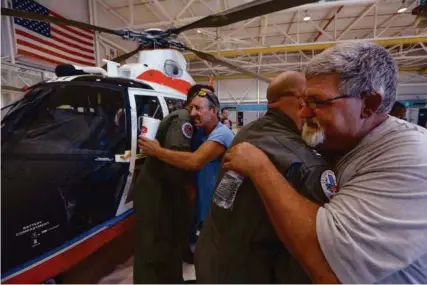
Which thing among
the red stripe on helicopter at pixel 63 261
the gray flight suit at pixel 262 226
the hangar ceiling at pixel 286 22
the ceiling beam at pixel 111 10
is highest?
the ceiling beam at pixel 111 10

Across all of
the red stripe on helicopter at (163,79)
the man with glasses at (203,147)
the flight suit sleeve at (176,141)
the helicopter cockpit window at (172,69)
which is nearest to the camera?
the man with glasses at (203,147)

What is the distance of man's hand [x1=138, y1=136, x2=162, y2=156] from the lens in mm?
1998

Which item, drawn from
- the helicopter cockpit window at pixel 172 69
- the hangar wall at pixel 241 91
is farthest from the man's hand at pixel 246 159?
the hangar wall at pixel 241 91

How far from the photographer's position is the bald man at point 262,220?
852 mm

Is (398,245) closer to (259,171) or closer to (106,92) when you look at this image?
(259,171)

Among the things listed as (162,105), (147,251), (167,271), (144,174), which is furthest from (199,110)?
(167,271)

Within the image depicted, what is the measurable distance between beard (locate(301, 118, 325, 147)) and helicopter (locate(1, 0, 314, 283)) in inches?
50.5

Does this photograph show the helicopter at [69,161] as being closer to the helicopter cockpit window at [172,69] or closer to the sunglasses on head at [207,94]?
the sunglasses on head at [207,94]

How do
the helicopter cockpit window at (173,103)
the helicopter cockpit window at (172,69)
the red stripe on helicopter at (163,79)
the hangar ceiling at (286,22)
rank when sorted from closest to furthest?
the helicopter cockpit window at (173,103) < the red stripe on helicopter at (163,79) < the helicopter cockpit window at (172,69) < the hangar ceiling at (286,22)

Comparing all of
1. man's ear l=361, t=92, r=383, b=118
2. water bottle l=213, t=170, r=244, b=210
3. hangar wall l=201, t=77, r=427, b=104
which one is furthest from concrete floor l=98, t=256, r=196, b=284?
hangar wall l=201, t=77, r=427, b=104

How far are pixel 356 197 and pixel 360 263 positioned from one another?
18cm

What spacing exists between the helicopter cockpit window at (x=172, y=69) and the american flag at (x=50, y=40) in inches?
145

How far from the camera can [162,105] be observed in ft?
9.83

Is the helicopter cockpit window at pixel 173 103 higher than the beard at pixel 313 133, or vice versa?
the helicopter cockpit window at pixel 173 103
